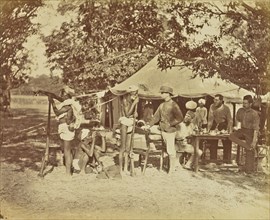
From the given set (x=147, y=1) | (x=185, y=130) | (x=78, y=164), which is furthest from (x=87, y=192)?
(x=147, y=1)

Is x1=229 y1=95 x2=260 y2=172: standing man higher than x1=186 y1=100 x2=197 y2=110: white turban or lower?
lower

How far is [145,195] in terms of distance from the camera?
576cm

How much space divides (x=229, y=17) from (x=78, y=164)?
1.90 meters

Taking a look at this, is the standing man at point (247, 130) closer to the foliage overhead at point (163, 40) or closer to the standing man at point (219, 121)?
the standing man at point (219, 121)

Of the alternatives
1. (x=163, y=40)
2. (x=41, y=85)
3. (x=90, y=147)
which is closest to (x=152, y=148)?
(x=90, y=147)

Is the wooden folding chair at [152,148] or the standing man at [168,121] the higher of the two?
the standing man at [168,121]

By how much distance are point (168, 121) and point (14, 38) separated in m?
1.59

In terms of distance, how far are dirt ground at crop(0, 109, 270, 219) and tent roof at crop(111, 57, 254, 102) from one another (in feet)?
2.27

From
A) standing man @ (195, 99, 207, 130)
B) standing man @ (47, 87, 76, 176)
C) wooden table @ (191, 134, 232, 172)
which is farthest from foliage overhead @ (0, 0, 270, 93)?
wooden table @ (191, 134, 232, 172)

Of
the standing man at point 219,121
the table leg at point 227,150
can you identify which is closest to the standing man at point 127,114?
the standing man at point 219,121

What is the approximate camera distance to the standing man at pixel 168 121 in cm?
596

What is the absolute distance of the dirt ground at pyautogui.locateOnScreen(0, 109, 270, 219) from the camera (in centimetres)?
571

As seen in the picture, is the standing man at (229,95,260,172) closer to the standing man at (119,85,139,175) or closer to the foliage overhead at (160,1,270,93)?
the foliage overhead at (160,1,270,93)

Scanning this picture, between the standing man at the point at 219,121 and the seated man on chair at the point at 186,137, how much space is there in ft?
0.54
